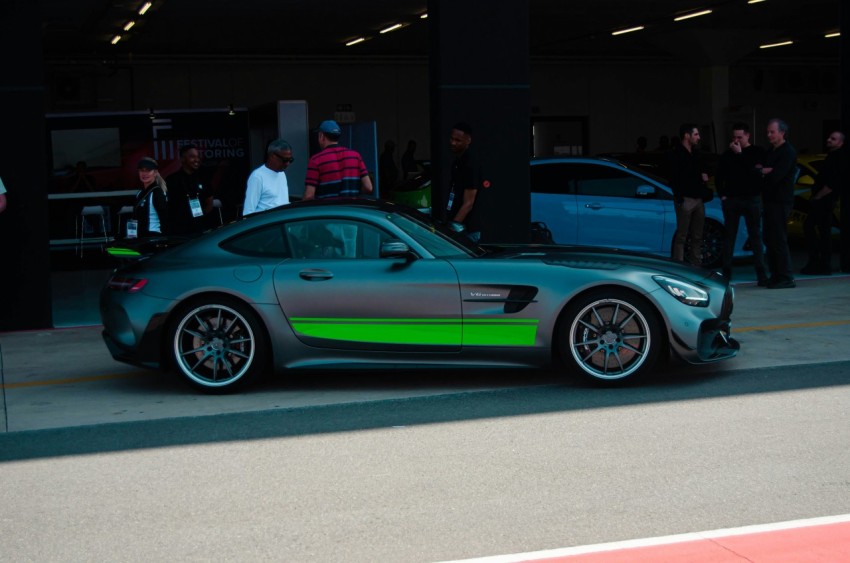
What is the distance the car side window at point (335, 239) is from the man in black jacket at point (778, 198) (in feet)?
20.3

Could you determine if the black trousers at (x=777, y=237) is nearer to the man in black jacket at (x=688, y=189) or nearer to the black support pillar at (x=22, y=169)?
the man in black jacket at (x=688, y=189)

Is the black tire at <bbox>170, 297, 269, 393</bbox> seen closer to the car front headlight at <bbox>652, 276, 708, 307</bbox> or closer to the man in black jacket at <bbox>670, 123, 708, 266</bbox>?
the car front headlight at <bbox>652, 276, 708, 307</bbox>

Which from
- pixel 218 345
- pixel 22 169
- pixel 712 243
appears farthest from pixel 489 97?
pixel 218 345

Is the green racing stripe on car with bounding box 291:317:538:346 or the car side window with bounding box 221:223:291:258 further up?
the car side window with bounding box 221:223:291:258

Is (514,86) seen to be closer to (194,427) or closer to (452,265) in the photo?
(452,265)

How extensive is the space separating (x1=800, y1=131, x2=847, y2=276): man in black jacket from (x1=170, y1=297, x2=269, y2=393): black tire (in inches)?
326

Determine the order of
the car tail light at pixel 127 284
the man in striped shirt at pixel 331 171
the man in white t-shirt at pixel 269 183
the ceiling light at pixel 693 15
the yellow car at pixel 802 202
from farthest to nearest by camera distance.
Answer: the ceiling light at pixel 693 15, the yellow car at pixel 802 202, the man in striped shirt at pixel 331 171, the man in white t-shirt at pixel 269 183, the car tail light at pixel 127 284

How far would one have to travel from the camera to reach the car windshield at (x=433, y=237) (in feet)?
26.3

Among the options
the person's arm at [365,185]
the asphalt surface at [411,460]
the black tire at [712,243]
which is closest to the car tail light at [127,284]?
the asphalt surface at [411,460]

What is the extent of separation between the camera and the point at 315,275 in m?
7.82

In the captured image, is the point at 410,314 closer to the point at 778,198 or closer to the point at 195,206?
the point at 195,206

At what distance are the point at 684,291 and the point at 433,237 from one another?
1.72 metres

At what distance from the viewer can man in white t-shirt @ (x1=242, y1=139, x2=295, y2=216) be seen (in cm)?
1023

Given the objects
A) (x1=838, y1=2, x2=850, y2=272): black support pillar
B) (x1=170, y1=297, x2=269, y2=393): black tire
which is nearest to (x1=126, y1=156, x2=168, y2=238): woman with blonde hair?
(x1=170, y1=297, x2=269, y2=393): black tire
